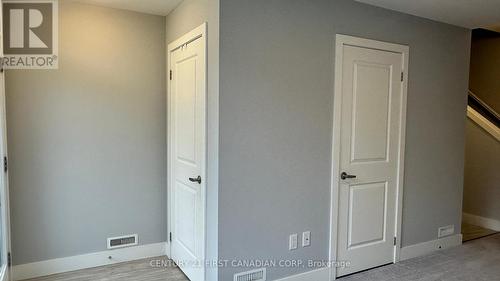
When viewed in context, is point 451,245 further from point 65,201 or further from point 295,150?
point 65,201

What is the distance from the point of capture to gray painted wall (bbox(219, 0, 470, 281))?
7.77 feet

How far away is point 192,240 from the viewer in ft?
9.16

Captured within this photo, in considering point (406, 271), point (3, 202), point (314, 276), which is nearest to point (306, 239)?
point (314, 276)

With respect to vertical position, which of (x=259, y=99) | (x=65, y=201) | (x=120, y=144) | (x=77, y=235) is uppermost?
(x=259, y=99)

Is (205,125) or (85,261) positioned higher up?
(205,125)

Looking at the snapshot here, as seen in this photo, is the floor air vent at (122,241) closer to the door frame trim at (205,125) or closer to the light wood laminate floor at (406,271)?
the light wood laminate floor at (406,271)

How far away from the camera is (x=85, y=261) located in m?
3.07

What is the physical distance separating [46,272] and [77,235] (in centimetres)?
38

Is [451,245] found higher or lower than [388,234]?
lower

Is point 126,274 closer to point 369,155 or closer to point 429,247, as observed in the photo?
point 369,155

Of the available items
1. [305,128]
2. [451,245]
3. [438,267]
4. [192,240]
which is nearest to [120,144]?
[192,240]

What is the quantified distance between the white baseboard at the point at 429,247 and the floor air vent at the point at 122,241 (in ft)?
8.60

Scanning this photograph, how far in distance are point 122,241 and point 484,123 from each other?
468 centimetres

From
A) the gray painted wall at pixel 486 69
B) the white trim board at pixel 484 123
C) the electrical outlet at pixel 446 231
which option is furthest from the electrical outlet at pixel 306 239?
the gray painted wall at pixel 486 69
